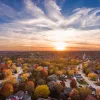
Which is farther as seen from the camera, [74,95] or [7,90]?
[7,90]

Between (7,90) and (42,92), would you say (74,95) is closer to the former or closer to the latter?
(42,92)

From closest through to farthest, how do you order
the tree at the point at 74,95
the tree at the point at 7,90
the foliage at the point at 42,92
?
the tree at the point at 74,95 → the foliage at the point at 42,92 → the tree at the point at 7,90

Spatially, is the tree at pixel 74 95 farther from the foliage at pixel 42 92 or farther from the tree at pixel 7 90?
the tree at pixel 7 90

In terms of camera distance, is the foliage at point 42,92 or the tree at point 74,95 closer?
the tree at point 74,95

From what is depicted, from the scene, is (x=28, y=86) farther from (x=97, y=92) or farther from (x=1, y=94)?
(x=97, y=92)

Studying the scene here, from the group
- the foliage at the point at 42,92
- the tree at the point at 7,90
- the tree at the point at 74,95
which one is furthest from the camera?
the tree at the point at 7,90

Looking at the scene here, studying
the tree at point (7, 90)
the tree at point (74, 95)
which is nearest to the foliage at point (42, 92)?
the tree at point (74, 95)

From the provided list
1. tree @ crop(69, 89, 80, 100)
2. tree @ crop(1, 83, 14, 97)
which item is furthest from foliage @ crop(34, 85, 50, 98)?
tree @ crop(1, 83, 14, 97)

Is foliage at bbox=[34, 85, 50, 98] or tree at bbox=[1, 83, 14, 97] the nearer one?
foliage at bbox=[34, 85, 50, 98]

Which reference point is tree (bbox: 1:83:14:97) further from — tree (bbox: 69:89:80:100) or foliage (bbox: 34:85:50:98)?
tree (bbox: 69:89:80:100)

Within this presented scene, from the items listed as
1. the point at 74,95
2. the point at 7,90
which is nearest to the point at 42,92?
the point at 74,95

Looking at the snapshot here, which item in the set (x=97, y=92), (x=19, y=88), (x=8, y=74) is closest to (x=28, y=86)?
(x=19, y=88)
